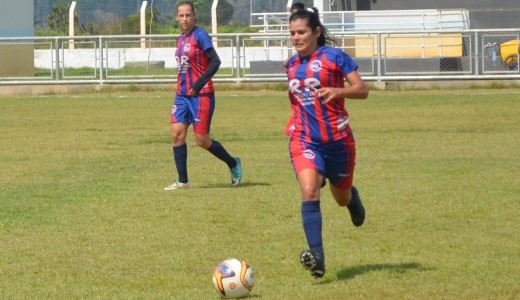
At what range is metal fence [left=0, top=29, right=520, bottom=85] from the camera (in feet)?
99.9

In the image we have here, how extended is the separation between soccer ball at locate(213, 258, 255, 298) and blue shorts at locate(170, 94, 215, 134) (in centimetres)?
533

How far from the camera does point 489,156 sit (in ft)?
50.4

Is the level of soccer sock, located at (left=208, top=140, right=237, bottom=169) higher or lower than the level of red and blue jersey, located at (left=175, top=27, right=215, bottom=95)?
lower

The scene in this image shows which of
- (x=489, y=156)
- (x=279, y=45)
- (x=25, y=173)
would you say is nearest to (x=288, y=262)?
(x=25, y=173)

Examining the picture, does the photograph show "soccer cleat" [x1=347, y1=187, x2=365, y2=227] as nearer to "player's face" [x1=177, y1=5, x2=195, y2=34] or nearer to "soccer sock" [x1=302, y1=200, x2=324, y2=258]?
"soccer sock" [x1=302, y1=200, x2=324, y2=258]

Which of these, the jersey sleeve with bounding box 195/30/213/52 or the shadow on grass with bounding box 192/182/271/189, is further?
the shadow on grass with bounding box 192/182/271/189

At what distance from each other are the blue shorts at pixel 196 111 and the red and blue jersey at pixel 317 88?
4.65 metres

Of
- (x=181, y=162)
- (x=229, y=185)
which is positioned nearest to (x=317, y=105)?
(x=181, y=162)

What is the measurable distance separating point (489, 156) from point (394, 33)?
15.8 metres

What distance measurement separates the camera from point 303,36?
7.30m

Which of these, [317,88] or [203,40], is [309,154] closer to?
[317,88]

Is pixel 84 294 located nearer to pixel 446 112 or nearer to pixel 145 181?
pixel 145 181

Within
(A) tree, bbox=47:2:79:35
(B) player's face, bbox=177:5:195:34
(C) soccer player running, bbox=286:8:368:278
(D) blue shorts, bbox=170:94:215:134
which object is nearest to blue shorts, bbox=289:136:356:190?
(C) soccer player running, bbox=286:8:368:278

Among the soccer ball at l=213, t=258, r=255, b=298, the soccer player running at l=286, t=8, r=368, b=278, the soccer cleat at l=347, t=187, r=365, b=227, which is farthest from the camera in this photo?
the soccer cleat at l=347, t=187, r=365, b=227
